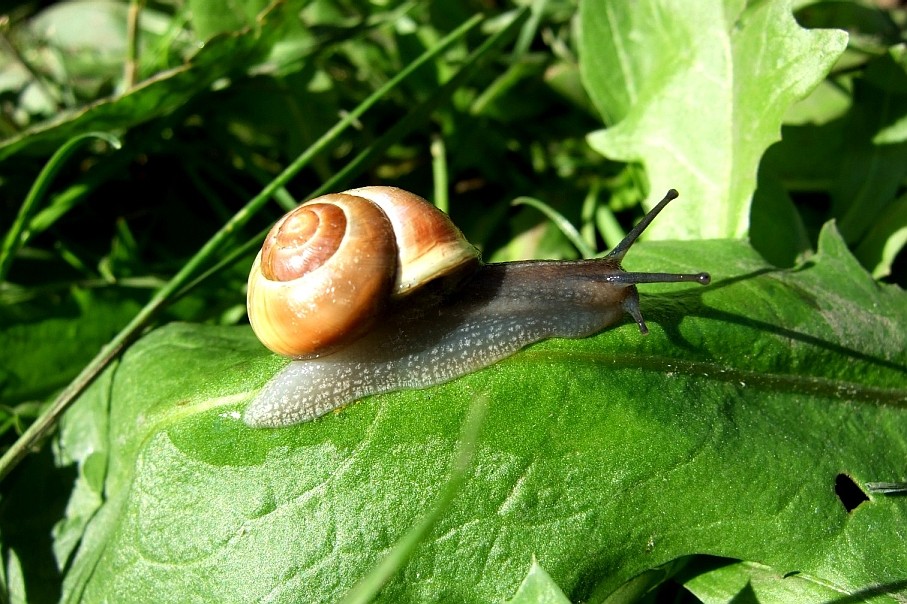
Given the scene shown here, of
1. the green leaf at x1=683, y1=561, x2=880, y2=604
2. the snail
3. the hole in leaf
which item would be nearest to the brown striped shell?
the snail

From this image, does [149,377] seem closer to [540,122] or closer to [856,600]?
[856,600]

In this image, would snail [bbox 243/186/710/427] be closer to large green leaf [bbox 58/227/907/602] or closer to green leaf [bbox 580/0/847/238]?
large green leaf [bbox 58/227/907/602]

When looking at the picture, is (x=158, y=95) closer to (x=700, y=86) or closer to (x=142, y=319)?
(x=142, y=319)

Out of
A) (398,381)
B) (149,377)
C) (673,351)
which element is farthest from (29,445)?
(673,351)

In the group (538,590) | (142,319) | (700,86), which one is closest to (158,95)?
(142,319)

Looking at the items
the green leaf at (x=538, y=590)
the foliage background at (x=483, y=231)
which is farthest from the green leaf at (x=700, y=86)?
the green leaf at (x=538, y=590)

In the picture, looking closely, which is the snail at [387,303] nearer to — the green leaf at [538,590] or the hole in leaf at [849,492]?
the green leaf at [538,590]
